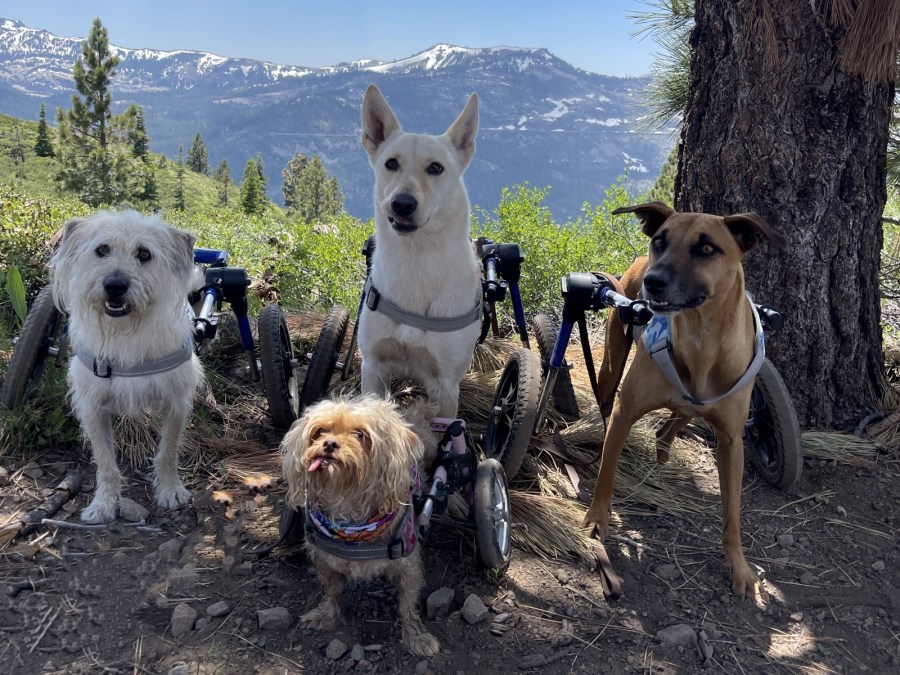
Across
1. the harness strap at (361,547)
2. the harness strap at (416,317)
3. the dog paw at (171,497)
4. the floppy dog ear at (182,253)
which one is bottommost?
the dog paw at (171,497)

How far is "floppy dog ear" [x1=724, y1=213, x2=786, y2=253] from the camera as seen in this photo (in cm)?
299

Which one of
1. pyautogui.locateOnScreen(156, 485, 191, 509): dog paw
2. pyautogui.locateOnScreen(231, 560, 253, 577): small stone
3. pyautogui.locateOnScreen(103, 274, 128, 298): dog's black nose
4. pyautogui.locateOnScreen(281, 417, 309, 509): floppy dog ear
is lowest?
pyautogui.locateOnScreen(231, 560, 253, 577): small stone

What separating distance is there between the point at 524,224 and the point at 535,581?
16.2ft

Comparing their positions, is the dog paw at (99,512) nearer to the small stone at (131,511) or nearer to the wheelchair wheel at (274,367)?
the small stone at (131,511)

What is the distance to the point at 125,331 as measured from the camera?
3.37 meters

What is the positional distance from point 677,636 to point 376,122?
126 inches

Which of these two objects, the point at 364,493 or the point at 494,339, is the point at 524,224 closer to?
the point at 494,339

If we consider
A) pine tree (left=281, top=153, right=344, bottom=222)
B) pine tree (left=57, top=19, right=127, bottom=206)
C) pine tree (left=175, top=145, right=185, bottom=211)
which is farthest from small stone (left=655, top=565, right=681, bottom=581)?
pine tree (left=281, top=153, right=344, bottom=222)

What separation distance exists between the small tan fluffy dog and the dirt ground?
0.57ft

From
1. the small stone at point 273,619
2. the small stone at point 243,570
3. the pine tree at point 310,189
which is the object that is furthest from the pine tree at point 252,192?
the small stone at point 273,619

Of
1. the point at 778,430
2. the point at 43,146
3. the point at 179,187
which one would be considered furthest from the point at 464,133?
the point at 43,146

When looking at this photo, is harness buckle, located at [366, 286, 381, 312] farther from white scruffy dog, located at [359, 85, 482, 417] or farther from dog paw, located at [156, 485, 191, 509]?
dog paw, located at [156, 485, 191, 509]

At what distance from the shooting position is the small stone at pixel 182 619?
9.02 ft

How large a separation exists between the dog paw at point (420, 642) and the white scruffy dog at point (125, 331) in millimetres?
1721
